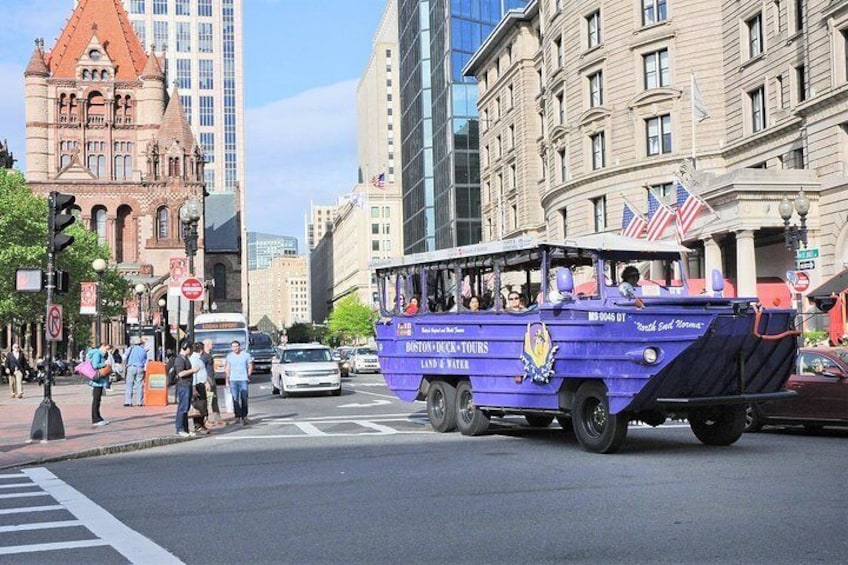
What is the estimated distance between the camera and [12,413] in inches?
1034

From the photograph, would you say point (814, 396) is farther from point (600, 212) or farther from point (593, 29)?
point (593, 29)

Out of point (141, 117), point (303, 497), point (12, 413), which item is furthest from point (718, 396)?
point (141, 117)

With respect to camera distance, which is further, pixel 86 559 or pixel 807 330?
pixel 807 330

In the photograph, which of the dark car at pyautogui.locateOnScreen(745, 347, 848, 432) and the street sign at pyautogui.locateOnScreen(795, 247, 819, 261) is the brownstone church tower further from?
the dark car at pyautogui.locateOnScreen(745, 347, 848, 432)

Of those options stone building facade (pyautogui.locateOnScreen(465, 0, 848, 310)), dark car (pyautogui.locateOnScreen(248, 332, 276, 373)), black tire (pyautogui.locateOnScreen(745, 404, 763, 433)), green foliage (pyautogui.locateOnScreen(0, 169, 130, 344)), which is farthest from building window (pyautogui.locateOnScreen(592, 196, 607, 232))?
black tire (pyautogui.locateOnScreen(745, 404, 763, 433))

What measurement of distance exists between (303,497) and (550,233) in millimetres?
46252

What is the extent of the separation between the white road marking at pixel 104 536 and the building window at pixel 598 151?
134ft

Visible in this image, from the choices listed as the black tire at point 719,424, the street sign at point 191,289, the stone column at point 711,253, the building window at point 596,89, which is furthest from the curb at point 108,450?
the building window at point 596,89

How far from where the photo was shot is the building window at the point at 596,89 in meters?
49.5

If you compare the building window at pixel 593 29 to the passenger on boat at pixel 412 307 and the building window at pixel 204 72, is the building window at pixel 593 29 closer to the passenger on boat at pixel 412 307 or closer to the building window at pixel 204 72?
the passenger on boat at pixel 412 307

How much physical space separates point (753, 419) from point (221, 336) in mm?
34188

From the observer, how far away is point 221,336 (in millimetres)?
47750

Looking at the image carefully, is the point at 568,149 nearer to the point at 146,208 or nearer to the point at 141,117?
the point at 146,208

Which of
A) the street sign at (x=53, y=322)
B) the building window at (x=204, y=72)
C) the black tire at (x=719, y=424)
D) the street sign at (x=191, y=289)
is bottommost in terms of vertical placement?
the black tire at (x=719, y=424)
